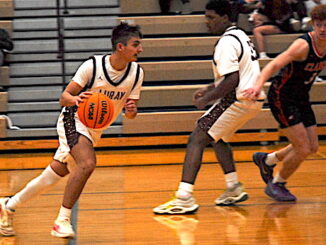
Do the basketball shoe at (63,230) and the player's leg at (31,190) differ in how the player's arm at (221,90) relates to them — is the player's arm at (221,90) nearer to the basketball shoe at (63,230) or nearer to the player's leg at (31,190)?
the player's leg at (31,190)

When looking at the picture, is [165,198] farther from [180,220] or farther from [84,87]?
[84,87]

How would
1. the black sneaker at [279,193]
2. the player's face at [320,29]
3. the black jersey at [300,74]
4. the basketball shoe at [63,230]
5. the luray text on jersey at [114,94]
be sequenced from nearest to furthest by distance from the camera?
the basketball shoe at [63,230] → the luray text on jersey at [114,94] → the player's face at [320,29] → the black jersey at [300,74] → the black sneaker at [279,193]

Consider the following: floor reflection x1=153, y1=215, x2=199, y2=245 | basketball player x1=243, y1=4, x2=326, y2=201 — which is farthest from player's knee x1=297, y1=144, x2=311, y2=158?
floor reflection x1=153, y1=215, x2=199, y2=245

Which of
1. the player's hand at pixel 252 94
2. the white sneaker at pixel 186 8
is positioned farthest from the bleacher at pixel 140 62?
the player's hand at pixel 252 94

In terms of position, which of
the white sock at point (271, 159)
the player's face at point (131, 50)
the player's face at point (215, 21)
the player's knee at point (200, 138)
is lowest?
the white sock at point (271, 159)

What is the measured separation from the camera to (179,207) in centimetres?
527

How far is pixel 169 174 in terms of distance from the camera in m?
6.97

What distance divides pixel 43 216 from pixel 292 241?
186 cm

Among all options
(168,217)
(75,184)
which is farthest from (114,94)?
(168,217)

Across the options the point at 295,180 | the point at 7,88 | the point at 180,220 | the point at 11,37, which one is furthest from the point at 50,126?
the point at 180,220

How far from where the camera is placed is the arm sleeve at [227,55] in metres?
5.16

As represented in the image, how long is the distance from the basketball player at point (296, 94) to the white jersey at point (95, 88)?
0.91 m

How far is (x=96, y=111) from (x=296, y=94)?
1636 mm

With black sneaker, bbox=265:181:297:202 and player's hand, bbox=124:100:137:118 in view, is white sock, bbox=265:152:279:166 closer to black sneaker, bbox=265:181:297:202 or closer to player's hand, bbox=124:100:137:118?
black sneaker, bbox=265:181:297:202
